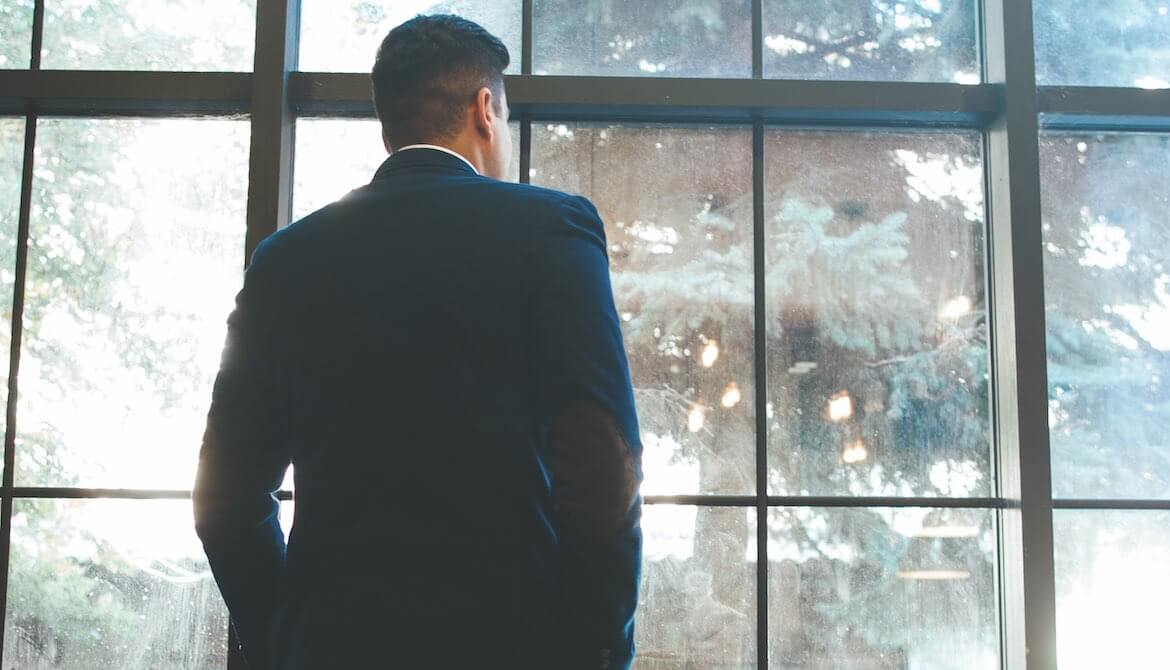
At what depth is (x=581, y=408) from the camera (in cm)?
108

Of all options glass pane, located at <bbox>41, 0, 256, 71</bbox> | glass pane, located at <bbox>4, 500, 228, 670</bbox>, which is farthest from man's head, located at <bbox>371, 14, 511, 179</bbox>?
glass pane, located at <bbox>4, 500, 228, 670</bbox>

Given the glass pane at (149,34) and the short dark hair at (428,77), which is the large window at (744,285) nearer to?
the glass pane at (149,34)

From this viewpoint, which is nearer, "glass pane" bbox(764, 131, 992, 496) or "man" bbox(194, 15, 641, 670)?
"man" bbox(194, 15, 641, 670)

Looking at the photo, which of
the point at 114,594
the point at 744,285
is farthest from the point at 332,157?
the point at 114,594

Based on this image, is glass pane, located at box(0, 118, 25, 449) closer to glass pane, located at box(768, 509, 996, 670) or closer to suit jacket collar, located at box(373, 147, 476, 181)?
suit jacket collar, located at box(373, 147, 476, 181)

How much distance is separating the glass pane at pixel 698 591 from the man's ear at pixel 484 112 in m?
1.43

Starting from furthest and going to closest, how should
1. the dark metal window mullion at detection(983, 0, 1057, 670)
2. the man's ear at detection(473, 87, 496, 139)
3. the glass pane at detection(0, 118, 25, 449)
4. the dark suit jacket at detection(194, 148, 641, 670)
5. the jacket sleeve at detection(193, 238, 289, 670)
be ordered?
the glass pane at detection(0, 118, 25, 449), the dark metal window mullion at detection(983, 0, 1057, 670), the man's ear at detection(473, 87, 496, 139), the jacket sleeve at detection(193, 238, 289, 670), the dark suit jacket at detection(194, 148, 641, 670)

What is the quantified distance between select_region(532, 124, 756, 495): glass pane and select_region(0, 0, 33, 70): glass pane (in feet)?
4.60

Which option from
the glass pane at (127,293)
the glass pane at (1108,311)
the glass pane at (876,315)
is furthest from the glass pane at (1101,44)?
the glass pane at (127,293)

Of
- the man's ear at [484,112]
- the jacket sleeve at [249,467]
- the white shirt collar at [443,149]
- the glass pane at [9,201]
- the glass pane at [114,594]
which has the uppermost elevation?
the glass pane at [9,201]

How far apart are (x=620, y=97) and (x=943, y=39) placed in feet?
3.04

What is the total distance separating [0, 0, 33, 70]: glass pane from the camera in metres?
2.69

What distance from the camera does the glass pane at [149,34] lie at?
2688mm

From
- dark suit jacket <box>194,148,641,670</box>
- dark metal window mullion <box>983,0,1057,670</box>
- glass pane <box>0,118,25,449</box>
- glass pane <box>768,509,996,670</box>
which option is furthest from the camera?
glass pane <box>0,118,25,449</box>
